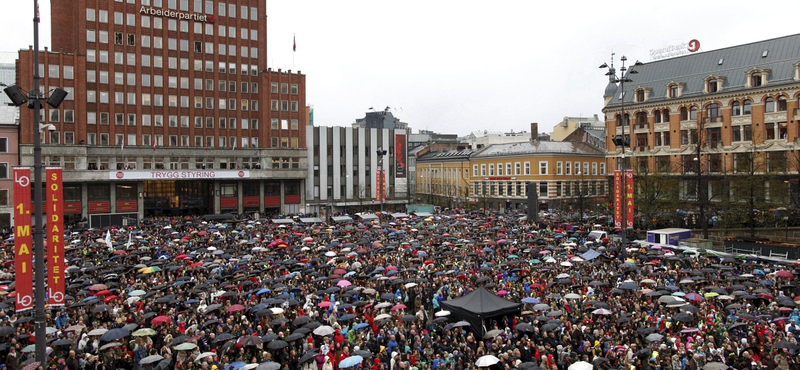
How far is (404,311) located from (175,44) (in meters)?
56.9

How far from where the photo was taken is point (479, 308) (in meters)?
17.4

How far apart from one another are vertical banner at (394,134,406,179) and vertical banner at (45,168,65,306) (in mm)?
61774

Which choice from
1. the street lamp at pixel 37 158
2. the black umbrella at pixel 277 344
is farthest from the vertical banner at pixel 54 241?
the black umbrella at pixel 277 344

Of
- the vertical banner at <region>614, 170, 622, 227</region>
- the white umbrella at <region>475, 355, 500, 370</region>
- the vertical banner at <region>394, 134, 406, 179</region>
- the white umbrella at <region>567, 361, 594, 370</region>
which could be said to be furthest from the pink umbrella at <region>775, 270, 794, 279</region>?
the vertical banner at <region>394, 134, 406, 179</region>

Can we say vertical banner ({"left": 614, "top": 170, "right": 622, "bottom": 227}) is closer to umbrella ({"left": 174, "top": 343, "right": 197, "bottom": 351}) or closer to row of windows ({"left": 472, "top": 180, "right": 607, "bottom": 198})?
umbrella ({"left": 174, "top": 343, "right": 197, "bottom": 351})

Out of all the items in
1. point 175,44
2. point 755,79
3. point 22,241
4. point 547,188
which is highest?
point 175,44

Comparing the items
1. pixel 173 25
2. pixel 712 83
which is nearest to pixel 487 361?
pixel 712 83

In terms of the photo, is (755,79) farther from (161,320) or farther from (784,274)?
(161,320)

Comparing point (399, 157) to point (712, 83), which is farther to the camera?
point (399, 157)

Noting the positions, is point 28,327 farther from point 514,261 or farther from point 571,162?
point 571,162

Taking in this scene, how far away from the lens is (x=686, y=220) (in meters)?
50.0

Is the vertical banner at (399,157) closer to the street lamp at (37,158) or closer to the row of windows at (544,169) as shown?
the row of windows at (544,169)

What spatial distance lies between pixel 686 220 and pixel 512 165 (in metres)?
27.7

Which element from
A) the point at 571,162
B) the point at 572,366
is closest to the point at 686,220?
the point at 571,162
